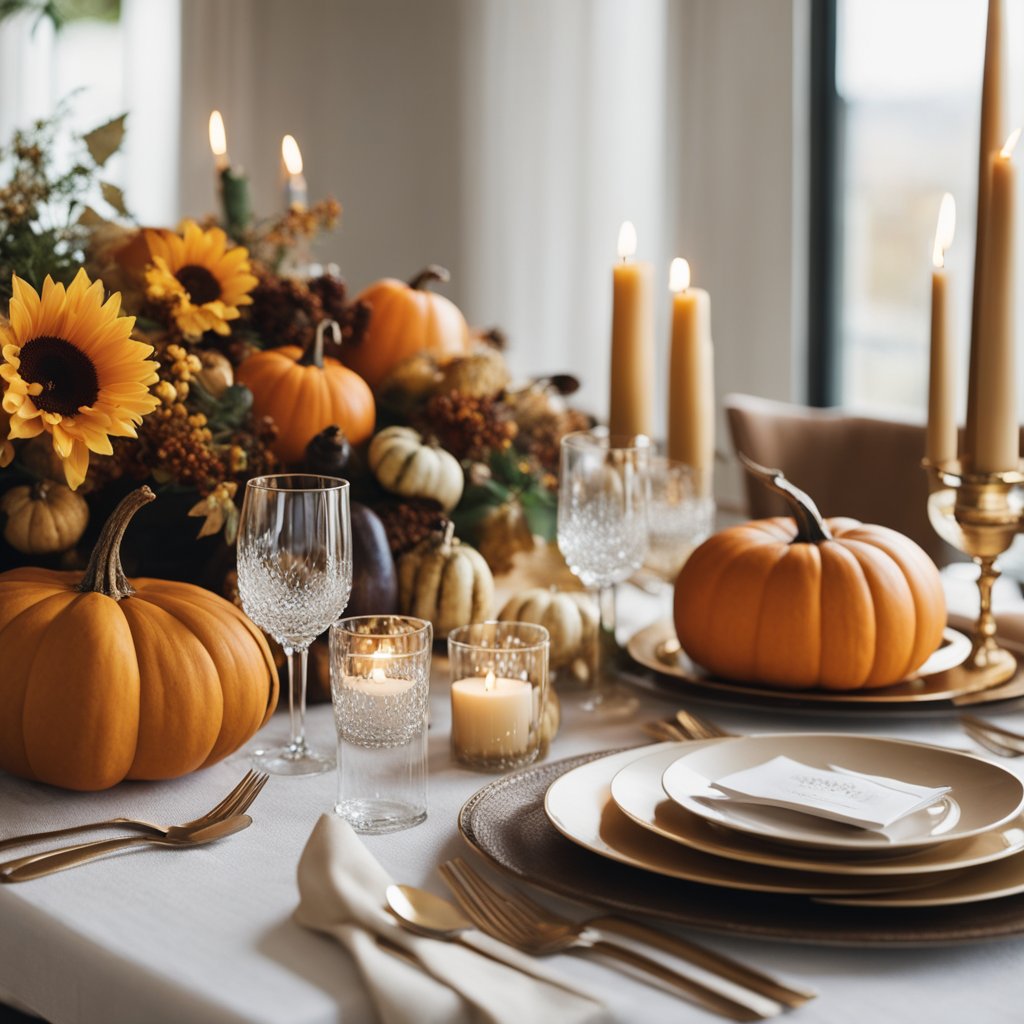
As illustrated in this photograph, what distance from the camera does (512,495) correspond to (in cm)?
148

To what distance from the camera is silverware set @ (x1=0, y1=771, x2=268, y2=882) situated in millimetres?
847

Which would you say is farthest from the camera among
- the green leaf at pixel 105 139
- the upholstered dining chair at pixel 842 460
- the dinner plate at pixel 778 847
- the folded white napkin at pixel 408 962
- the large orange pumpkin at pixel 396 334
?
the upholstered dining chair at pixel 842 460

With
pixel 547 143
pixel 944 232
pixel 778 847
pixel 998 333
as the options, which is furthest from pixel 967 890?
pixel 547 143

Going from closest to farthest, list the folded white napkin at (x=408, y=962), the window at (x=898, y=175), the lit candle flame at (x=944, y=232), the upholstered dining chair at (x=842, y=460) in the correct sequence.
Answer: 1. the folded white napkin at (x=408, y=962)
2. the lit candle flame at (x=944, y=232)
3. the upholstered dining chair at (x=842, y=460)
4. the window at (x=898, y=175)

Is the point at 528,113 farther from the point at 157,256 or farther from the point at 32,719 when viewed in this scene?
the point at 32,719

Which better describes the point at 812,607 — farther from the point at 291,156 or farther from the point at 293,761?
the point at 291,156

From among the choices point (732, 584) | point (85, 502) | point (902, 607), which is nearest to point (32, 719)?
point (85, 502)

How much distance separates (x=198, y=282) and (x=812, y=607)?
2.16 ft

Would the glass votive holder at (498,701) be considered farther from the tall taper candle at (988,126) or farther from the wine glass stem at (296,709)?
the tall taper candle at (988,126)

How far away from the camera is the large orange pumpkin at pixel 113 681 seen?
3.15 ft

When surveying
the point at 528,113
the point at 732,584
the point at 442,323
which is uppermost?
the point at 528,113

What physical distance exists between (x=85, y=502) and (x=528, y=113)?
117 inches

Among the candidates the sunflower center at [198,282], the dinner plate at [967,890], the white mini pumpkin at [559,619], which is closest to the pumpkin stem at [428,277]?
the sunflower center at [198,282]

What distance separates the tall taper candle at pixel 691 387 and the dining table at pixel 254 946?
0.60 metres
